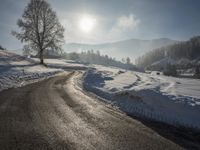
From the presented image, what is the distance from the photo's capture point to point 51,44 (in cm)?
5072

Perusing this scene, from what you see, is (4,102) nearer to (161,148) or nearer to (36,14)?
(161,148)

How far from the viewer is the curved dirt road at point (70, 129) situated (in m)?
6.87

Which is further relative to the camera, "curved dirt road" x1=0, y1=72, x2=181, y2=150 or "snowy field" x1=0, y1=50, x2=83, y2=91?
"snowy field" x1=0, y1=50, x2=83, y2=91

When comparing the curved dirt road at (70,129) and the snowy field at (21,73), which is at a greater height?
the curved dirt road at (70,129)

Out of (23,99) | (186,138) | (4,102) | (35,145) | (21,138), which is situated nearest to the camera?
(35,145)

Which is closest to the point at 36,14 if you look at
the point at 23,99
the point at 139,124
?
the point at 23,99

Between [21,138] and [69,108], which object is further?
[69,108]

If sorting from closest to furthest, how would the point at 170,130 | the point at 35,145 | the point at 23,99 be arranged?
the point at 35,145
the point at 170,130
the point at 23,99

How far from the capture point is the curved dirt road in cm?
687

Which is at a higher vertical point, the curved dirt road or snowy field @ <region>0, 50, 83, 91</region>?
the curved dirt road

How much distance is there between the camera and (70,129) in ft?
27.1

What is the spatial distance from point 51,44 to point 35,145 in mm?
45698

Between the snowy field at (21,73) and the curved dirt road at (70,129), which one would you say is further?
the snowy field at (21,73)

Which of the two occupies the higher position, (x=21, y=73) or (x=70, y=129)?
(x=70, y=129)
